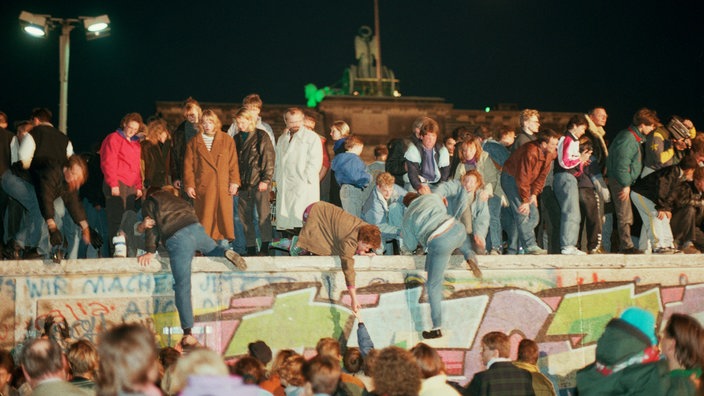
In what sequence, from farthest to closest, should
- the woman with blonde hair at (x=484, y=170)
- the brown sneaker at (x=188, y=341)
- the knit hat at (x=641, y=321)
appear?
the woman with blonde hair at (x=484, y=170)
the brown sneaker at (x=188, y=341)
the knit hat at (x=641, y=321)

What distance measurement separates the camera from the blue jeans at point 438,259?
10.5 metres

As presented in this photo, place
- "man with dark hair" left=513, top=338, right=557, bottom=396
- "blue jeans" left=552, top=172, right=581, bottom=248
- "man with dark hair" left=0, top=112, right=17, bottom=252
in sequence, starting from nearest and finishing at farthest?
"man with dark hair" left=513, top=338, right=557, bottom=396 < "man with dark hair" left=0, top=112, right=17, bottom=252 < "blue jeans" left=552, top=172, right=581, bottom=248

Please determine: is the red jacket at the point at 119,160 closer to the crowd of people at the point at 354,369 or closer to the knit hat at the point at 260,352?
the crowd of people at the point at 354,369

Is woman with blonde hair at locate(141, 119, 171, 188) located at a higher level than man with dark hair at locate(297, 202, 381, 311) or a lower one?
higher

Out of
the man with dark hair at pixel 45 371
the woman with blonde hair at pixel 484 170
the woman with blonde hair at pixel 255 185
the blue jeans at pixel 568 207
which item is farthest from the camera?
the woman with blonde hair at pixel 484 170

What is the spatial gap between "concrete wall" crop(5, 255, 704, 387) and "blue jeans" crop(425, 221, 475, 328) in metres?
0.60

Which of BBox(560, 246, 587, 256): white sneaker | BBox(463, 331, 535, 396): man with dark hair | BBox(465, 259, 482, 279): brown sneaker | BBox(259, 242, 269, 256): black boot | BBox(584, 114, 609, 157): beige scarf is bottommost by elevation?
BBox(463, 331, 535, 396): man with dark hair

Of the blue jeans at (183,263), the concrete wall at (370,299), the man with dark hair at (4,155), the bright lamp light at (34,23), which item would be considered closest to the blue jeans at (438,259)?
the concrete wall at (370,299)

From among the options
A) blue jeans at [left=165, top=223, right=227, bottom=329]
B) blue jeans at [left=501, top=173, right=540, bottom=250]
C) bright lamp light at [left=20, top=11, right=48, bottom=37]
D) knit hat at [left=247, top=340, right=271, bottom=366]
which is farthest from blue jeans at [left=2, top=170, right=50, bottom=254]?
blue jeans at [left=501, top=173, right=540, bottom=250]

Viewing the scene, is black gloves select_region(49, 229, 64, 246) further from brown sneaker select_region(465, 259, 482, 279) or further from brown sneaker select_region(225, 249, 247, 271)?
brown sneaker select_region(465, 259, 482, 279)

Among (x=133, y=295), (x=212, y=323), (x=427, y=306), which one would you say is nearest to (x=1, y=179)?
(x=133, y=295)

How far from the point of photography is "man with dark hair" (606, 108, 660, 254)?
41.0ft

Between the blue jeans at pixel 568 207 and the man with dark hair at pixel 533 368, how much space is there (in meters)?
4.24

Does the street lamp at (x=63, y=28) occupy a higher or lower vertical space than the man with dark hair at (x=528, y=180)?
higher
